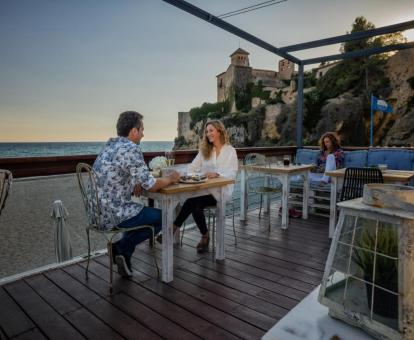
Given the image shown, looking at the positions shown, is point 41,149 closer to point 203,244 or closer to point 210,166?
point 210,166

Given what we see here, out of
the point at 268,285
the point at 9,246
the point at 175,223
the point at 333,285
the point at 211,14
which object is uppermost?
the point at 211,14

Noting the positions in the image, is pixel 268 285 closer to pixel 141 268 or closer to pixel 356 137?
pixel 141 268

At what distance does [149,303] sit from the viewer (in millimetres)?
2072

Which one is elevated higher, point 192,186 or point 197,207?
point 192,186

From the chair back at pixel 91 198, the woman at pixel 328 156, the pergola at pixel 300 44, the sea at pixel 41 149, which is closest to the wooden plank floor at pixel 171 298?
the chair back at pixel 91 198

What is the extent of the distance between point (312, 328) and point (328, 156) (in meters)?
3.72

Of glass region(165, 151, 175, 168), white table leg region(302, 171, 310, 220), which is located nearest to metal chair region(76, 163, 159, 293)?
glass region(165, 151, 175, 168)

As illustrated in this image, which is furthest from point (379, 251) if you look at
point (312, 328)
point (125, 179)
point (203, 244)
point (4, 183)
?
point (203, 244)

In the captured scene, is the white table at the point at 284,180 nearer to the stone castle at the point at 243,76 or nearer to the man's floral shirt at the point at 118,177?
the man's floral shirt at the point at 118,177

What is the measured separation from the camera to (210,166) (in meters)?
3.36

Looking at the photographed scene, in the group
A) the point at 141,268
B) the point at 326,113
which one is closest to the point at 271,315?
the point at 141,268

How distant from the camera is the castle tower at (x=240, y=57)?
4159 centimetres

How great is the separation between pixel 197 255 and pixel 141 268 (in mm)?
584

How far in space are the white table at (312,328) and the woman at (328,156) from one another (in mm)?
3498
